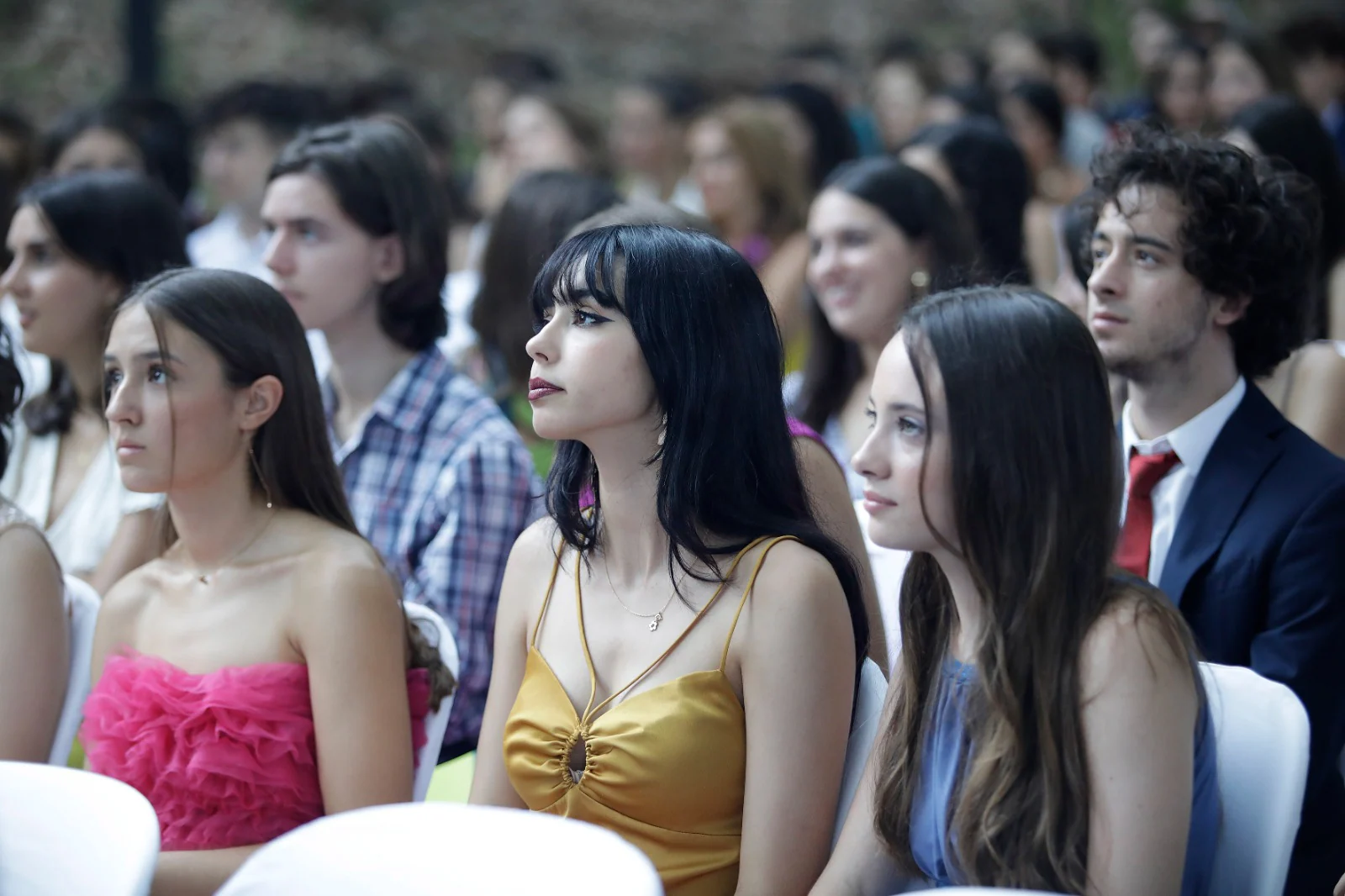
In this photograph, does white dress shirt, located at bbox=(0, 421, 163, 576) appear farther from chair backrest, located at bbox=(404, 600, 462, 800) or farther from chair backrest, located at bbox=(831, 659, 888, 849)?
chair backrest, located at bbox=(831, 659, 888, 849)

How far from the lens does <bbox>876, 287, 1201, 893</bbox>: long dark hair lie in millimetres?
1543

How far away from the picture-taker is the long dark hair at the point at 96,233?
314 cm

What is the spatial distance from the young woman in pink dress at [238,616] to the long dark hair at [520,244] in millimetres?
1191

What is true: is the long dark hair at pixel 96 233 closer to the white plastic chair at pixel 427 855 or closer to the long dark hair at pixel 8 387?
the long dark hair at pixel 8 387

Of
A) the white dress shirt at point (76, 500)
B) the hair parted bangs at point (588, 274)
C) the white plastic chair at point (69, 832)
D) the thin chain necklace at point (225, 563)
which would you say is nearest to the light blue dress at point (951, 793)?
the hair parted bangs at point (588, 274)

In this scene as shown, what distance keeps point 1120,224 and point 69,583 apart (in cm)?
184

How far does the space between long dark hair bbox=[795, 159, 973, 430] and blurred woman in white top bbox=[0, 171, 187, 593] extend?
4.83ft

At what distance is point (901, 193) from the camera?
3.26m

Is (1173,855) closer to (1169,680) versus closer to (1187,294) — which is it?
(1169,680)

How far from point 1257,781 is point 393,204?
2.10m

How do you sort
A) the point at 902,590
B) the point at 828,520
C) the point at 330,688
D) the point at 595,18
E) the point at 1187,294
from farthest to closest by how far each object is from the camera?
the point at 595,18
the point at 1187,294
the point at 828,520
the point at 330,688
the point at 902,590

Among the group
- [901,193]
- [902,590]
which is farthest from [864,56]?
[902,590]

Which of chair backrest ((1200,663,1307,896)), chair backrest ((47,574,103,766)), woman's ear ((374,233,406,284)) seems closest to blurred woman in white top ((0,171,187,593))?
woman's ear ((374,233,406,284))

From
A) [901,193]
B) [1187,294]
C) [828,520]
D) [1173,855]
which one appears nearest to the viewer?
[1173,855]
